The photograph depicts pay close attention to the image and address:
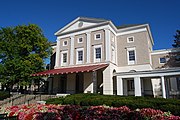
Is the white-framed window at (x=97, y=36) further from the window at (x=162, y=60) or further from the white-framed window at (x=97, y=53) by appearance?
the window at (x=162, y=60)

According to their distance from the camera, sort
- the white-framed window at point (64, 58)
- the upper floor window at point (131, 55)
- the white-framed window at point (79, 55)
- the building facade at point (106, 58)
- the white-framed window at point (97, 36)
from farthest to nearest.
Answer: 1. the white-framed window at point (64, 58)
2. the white-framed window at point (79, 55)
3. the upper floor window at point (131, 55)
4. the white-framed window at point (97, 36)
5. the building facade at point (106, 58)

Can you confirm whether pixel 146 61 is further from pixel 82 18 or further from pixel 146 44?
pixel 82 18

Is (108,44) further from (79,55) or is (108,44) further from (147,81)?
(147,81)

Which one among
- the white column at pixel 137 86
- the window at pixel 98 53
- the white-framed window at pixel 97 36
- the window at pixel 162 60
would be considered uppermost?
Answer: the white-framed window at pixel 97 36

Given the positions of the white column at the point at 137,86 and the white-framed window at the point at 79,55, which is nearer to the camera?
the white column at the point at 137,86

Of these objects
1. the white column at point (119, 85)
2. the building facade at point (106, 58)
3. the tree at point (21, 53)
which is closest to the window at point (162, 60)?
the building facade at point (106, 58)

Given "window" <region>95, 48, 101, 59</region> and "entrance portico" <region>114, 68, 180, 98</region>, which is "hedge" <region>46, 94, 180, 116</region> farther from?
"window" <region>95, 48, 101, 59</region>

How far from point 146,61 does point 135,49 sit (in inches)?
99.8

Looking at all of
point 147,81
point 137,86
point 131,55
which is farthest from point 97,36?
point 147,81

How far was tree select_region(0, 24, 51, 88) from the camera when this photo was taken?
872 inches

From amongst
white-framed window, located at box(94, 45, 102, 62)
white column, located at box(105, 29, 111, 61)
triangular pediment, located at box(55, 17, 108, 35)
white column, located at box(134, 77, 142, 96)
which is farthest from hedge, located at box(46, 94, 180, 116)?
triangular pediment, located at box(55, 17, 108, 35)

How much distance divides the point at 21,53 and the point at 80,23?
34.9 ft

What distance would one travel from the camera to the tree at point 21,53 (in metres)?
22.1

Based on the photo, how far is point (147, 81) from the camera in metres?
23.9
